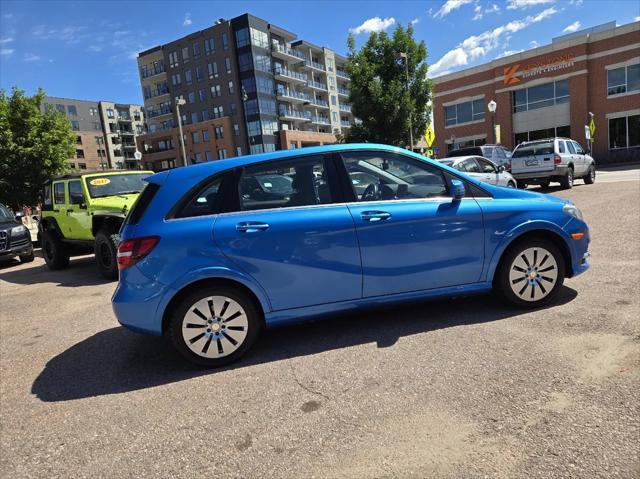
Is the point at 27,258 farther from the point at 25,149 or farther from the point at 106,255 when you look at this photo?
the point at 25,149

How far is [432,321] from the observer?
4.34 metres

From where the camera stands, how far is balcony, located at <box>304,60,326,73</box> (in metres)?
74.2

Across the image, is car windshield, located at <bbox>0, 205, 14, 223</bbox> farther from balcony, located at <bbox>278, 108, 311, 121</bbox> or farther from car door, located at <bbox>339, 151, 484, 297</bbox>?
balcony, located at <bbox>278, 108, 311, 121</bbox>

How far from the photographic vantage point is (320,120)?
78000 millimetres

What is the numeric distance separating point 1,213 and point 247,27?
58.0m

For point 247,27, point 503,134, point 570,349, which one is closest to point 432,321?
point 570,349

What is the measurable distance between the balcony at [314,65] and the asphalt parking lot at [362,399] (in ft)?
246

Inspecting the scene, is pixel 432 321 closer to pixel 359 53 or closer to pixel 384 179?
pixel 384 179

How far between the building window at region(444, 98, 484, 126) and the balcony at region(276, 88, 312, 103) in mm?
31641

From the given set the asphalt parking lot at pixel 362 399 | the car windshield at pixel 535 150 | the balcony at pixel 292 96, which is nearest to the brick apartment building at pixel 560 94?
the car windshield at pixel 535 150

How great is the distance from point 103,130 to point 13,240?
10059 centimetres

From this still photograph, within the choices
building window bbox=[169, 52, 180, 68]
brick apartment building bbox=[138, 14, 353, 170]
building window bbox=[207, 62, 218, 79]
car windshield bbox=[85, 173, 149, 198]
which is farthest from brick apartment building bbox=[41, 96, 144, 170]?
car windshield bbox=[85, 173, 149, 198]

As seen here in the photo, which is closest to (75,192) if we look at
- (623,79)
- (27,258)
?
(27,258)

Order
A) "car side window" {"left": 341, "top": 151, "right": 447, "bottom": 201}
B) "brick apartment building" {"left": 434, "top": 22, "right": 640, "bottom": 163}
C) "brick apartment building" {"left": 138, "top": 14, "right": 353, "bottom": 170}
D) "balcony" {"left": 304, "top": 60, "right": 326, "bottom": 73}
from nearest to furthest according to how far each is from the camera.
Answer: "car side window" {"left": 341, "top": 151, "right": 447, "bottom": 201} < "brick apartment building" {"left": 434, "top": 22, "right": 640, "bottom": 163} < "brick apartment building" {"left": 138, "top": 14, "right": 353, "bottom": 170} < "balcony" {"left": 304, "top": 60, "right": 326, "bottom": 73}
